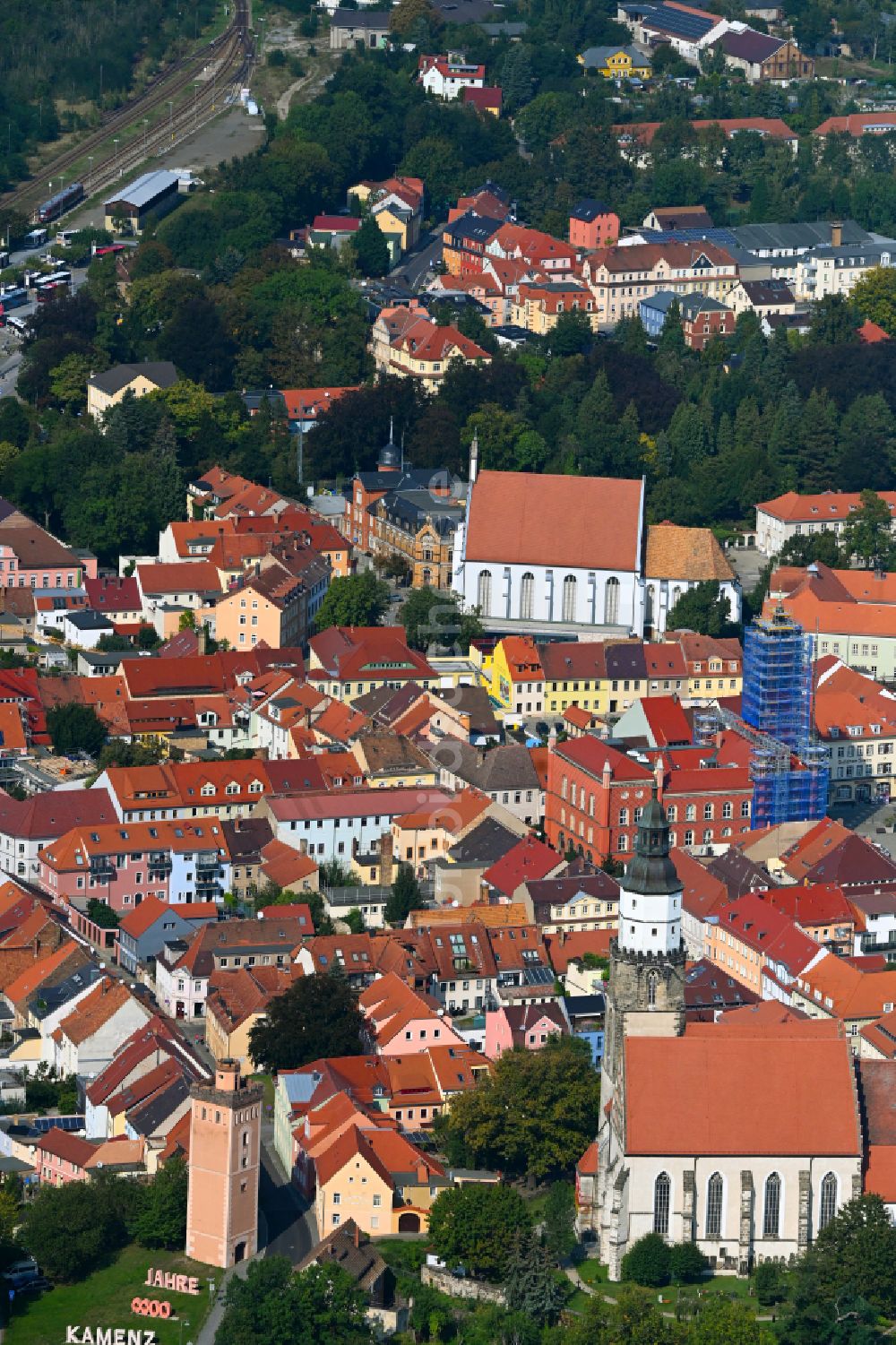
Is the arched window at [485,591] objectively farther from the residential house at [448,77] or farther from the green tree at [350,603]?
the residential house at [448,77]

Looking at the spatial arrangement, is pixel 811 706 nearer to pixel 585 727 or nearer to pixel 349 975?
pixel 585 727

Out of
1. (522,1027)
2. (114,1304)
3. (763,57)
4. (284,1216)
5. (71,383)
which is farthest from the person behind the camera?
(763,57)

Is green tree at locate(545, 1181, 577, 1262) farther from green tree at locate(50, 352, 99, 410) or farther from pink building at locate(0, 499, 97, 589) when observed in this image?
green tree at locate(50, 352, 99, 410)

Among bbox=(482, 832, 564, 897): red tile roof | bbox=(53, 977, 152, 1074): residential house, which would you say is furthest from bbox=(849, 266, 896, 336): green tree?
bbox=(53, 977, 152, 1074): residential house

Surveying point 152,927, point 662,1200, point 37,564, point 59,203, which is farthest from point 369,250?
point 662,1200

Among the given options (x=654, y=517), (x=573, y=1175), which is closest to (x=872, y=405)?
(x=654, y=517)

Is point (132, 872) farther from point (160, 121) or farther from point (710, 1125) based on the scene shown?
point (160, 121)
